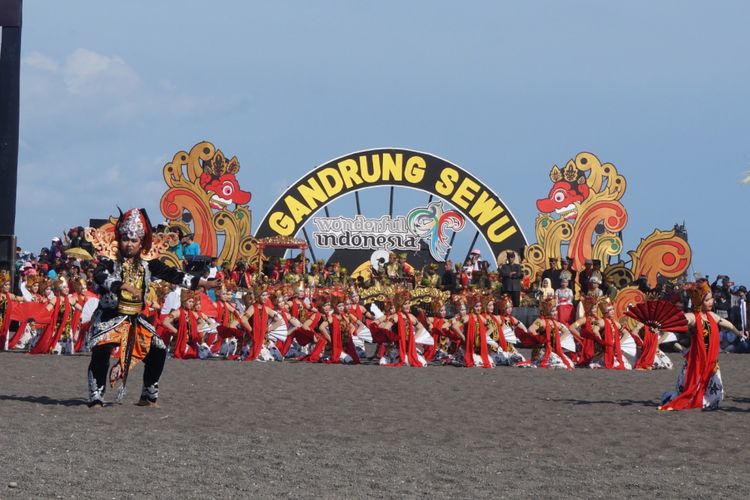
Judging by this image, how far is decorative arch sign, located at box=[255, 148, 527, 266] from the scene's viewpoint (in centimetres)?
3919

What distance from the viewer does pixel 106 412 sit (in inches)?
488

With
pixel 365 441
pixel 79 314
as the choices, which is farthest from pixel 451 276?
pixel 365 441

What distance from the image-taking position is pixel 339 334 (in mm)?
22328

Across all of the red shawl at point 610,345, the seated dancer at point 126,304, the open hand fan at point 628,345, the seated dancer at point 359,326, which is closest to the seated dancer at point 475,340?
the seated dancer at point 359,326

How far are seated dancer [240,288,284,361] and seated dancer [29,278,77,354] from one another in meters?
3.22

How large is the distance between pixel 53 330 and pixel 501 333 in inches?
325

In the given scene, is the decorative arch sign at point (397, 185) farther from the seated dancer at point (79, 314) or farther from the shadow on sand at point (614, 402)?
the shadow on sand at point (614, 402)

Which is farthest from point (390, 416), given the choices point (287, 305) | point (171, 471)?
point (287, 305)

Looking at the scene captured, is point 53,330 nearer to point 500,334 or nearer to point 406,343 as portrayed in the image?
point 406,343

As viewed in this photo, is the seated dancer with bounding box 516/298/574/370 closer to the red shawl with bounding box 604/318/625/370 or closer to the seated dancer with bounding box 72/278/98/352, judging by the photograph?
the red shawl with bounding box 604/318/625/370

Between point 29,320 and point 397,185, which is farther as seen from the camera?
point 397,185

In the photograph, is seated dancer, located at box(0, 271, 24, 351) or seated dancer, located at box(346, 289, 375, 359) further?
seated dancer, located at box(0, 271, 24, 351)

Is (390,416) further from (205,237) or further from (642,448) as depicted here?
(205,237)

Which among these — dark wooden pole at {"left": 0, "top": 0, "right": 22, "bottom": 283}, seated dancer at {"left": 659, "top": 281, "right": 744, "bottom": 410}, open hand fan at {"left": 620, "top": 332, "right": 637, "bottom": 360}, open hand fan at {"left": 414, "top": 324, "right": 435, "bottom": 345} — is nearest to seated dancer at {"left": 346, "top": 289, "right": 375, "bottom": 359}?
open hand fan at {"left": 414, "top": 324, "right": 435, "bottom": 345}
